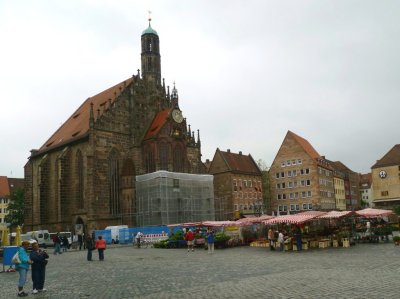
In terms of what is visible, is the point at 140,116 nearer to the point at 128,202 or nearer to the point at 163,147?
the point at 163,147

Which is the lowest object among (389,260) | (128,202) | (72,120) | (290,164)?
(389,260)

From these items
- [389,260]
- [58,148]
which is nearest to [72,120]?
[58,148]

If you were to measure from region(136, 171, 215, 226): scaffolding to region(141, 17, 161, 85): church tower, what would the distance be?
14436 mm

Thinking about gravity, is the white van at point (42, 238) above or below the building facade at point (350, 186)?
below

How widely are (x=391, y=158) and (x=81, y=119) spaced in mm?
58982

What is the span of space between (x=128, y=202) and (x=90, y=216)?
523cm

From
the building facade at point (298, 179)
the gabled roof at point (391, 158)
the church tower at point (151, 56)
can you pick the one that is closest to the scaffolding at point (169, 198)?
the church tower at point (151, 56)

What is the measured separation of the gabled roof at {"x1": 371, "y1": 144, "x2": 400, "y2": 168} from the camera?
86.3m

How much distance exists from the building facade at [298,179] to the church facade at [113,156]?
1074 inches

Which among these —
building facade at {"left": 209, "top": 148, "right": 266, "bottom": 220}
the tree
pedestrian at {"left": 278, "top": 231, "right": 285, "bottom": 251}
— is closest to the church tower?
building facade at {"left": 209, "top": 148, "right": 266, "bottom": 220}

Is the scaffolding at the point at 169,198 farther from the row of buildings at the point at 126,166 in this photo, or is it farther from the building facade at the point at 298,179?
the building facade at the point at 298,179

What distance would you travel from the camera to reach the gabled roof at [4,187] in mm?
96281

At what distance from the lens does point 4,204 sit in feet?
315

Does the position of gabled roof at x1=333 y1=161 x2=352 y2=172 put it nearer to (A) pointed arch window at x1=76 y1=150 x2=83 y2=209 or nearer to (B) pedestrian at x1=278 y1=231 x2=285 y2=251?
(A) pointed arch window at x1=76 y1=150 x2=83 y2=209
